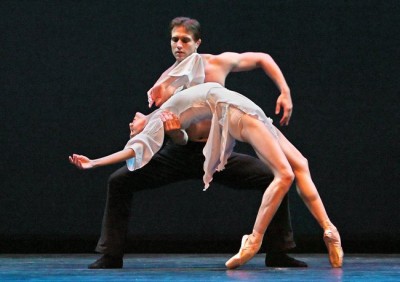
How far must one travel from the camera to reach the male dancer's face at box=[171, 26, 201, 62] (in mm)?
4664

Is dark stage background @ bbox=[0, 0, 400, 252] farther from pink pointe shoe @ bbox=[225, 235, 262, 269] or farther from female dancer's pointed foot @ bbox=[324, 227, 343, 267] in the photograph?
pink pointe shoe @ bbox=[225, 235, 262, 269]

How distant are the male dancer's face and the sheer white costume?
26cm

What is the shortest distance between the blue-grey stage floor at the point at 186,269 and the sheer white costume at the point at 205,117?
488 millimetres

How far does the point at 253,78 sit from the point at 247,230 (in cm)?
96

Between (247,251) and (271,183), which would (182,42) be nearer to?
(271,183)

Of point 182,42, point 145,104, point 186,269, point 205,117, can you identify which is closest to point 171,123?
point 205,117

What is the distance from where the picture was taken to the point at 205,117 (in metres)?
4.48

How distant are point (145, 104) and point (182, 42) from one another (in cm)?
127

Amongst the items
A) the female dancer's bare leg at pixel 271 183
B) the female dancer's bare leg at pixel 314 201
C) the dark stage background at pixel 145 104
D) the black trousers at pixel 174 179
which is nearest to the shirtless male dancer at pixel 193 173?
the black trousers at pixel 174 179

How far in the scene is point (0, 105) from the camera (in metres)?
5.84

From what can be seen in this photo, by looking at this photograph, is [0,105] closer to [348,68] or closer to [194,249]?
[194,249]

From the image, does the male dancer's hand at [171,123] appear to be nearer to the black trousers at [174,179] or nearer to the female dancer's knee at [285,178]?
the black trousers at [174,179]

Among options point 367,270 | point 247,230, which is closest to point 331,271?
point 367,270

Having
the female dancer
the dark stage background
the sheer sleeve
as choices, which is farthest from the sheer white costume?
the dark stage background
